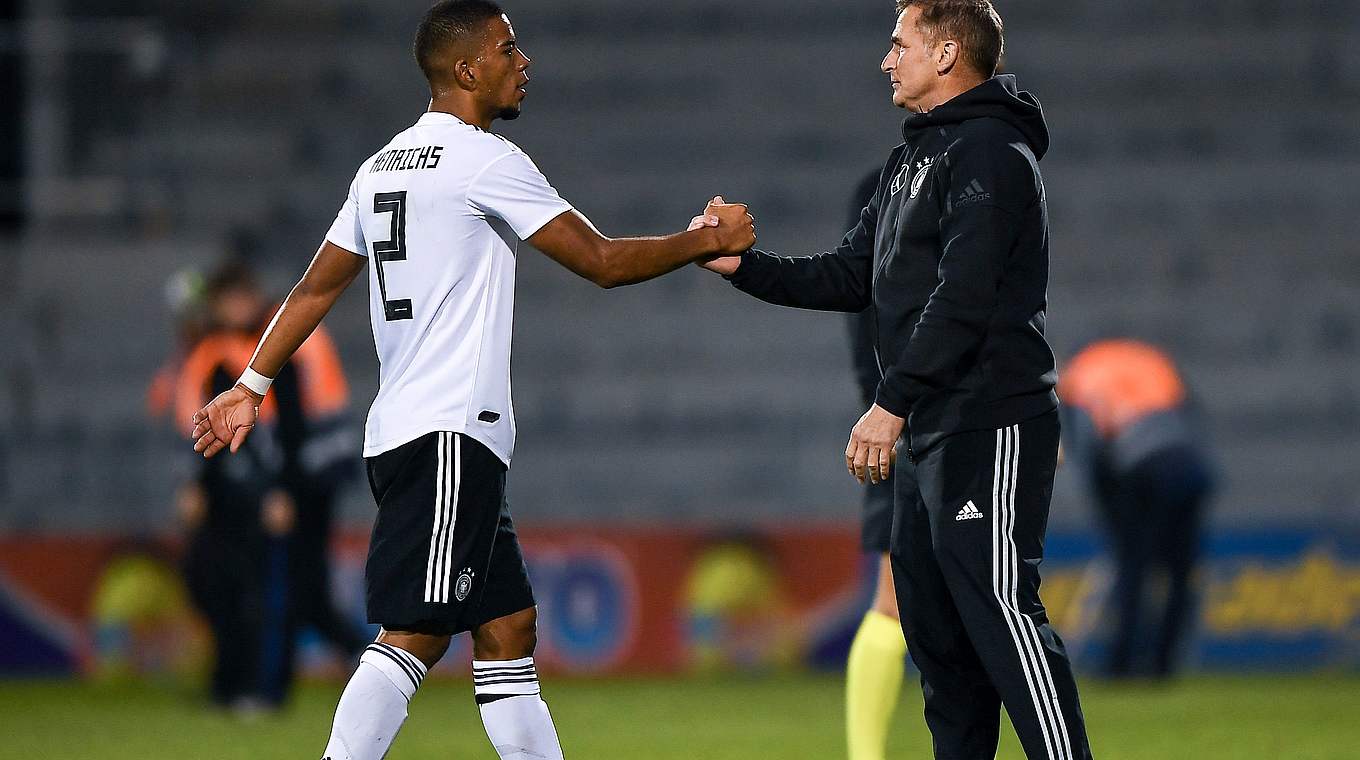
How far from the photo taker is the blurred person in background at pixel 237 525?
7984 millimetres

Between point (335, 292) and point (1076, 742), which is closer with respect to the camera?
point (1076, 742)

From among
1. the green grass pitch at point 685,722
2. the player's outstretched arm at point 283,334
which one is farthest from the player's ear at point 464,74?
the green grass pitch at point 685,722

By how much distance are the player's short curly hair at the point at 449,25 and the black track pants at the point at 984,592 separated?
1.42 metres

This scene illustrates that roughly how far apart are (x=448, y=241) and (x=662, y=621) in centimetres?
626

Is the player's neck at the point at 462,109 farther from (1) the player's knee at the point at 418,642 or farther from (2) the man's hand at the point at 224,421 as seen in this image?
Answer: (1) the player's knee at the point at 418,642

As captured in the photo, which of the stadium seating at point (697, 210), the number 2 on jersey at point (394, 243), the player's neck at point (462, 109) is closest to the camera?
the number 2 on jersey at point (394, 243)

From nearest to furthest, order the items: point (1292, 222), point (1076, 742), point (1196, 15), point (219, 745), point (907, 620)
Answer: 1. point (1076, 742)
2. point (907, 620)
3. point (219, 745)
4. point (1292, 222)
5. point (1196, 15)

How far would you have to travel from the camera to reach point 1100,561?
10.0 metres

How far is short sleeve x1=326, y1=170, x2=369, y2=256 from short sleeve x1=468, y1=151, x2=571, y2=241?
1.08 feet

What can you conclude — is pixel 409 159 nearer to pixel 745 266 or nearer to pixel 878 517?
pixel 745 266

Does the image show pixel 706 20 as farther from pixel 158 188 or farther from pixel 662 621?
pixel 662 621

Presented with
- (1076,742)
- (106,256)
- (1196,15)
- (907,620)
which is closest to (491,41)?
(907,620)

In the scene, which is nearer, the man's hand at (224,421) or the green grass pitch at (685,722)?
the man's hand at (224,421)

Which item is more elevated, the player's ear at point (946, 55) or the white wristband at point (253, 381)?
the player's ear at point (946, 55)
